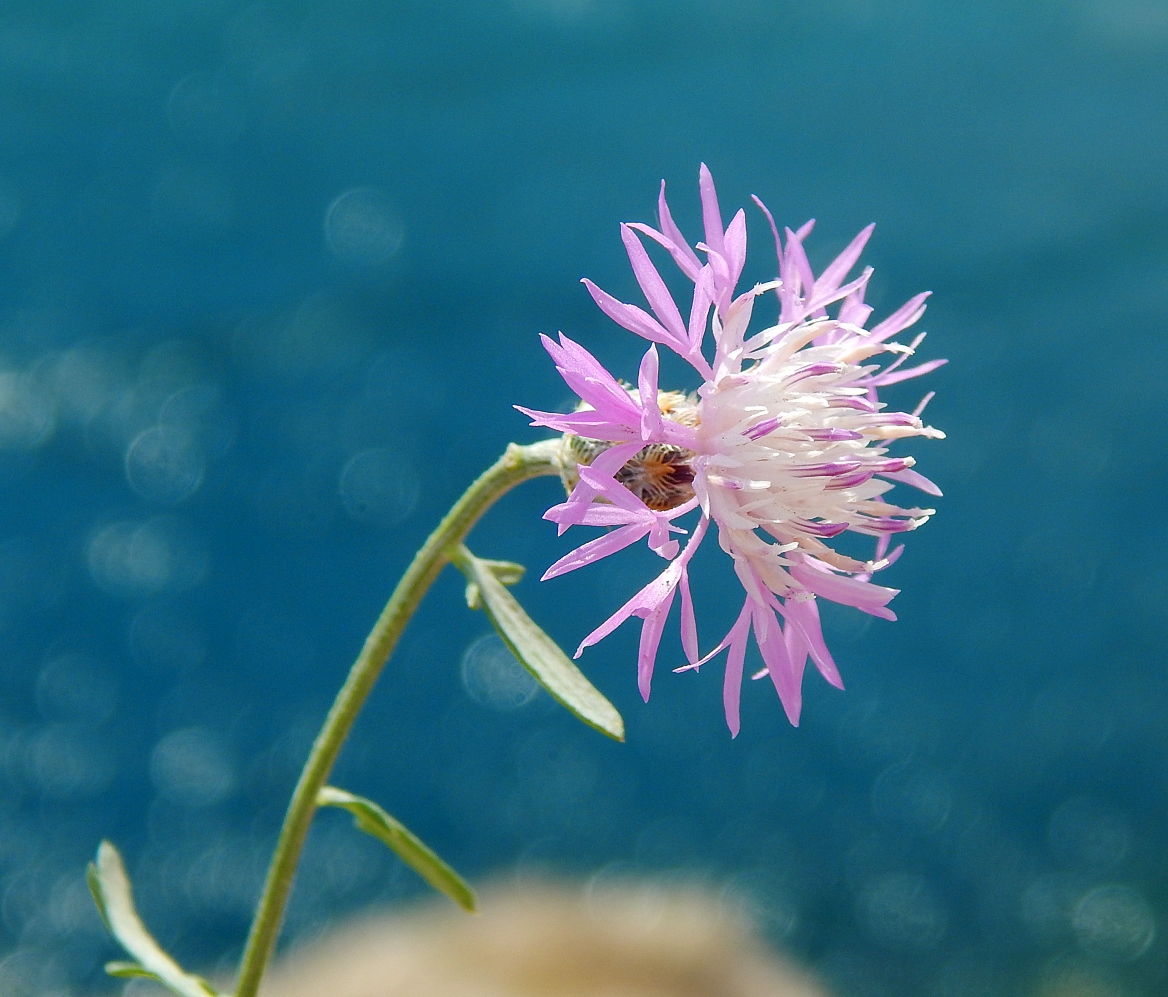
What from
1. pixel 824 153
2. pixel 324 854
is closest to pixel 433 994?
pixel 324 854

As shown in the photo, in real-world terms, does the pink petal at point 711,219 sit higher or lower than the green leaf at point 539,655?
higher

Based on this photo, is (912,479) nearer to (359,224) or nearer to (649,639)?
(649,639)

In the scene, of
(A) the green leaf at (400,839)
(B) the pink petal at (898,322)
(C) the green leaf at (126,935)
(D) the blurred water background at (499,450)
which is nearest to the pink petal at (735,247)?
(B) the pink petal at (898,322)

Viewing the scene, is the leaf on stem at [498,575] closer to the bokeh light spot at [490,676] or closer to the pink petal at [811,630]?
the pink petal at [811,630]

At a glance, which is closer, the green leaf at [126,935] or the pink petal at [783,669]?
the pink petal at [783,669]

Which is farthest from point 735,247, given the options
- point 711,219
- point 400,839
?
point 400,839

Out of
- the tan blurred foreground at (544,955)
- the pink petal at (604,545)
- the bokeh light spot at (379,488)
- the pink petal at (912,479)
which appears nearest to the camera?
the pink petal at (604,545)
